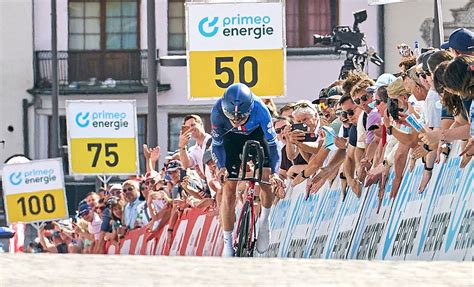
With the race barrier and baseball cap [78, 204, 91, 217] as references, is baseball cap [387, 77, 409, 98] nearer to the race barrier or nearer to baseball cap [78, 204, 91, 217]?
the race barrier

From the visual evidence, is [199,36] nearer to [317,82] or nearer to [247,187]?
[247,187]

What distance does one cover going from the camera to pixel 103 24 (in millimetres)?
42906

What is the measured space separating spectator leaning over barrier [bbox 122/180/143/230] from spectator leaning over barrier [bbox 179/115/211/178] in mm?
3400

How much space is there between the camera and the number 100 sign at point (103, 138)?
2581 cm

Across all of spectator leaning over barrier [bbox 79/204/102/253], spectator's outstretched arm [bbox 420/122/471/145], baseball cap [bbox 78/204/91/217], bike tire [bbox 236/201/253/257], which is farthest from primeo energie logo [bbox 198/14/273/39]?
spectator's outstretched arm [bbox 420/122/471/145]

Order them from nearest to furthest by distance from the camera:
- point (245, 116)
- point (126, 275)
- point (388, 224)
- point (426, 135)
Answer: point (126, 275)
point (426, 135)
point (388, 224)
point (245, 116)

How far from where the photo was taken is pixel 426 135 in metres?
9.64

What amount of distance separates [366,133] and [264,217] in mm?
1409

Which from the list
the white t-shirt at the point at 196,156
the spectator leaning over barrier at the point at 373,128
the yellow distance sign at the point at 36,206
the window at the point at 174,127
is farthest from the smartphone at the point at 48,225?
the spectator leaning over barrier at the point at 373,128

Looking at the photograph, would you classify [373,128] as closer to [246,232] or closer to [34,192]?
[246,232]

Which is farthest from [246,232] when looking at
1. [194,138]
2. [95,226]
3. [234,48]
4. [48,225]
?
[48,225]

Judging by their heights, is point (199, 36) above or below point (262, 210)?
above

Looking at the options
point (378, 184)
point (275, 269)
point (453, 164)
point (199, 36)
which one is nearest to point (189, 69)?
point (199, 36)

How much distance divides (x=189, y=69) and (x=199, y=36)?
1.31 ft
